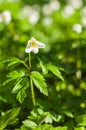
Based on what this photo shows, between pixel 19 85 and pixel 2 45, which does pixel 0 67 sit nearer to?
pixel 2 45

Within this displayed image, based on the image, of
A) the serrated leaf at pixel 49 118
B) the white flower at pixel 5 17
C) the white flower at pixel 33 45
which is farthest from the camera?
the white flower at pixel 5 17

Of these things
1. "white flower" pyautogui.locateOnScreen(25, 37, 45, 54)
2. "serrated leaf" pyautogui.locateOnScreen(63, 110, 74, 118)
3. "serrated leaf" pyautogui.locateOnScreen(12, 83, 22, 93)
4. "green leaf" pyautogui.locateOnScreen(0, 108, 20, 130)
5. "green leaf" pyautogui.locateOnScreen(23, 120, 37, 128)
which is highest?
"white flower" pyautogui.locateOnScreen(25, 37, 45, 54)

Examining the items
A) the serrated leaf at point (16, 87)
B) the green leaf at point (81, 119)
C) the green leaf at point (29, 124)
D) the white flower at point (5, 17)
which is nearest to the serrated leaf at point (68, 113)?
the green leaf at point (81, 119)

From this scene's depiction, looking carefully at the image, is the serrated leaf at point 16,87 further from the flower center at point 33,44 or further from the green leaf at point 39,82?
the flower center at point 33,44

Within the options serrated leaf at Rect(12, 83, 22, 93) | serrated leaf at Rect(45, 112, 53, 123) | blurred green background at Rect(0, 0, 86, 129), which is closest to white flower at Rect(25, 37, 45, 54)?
blurred green background at Rect(0, 0, 86, 129)

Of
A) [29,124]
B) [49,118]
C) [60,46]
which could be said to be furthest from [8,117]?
[60,46]

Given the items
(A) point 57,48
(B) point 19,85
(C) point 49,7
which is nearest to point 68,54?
(A) point 57,48

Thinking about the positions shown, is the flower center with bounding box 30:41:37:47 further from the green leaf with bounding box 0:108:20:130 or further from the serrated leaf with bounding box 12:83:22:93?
the green leaf with bounding box 0:108:20:130

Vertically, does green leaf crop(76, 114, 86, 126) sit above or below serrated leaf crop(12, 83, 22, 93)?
below

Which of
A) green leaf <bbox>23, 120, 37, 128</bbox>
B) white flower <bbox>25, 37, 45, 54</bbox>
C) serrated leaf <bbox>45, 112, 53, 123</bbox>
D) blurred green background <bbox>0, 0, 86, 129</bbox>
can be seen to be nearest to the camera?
green leaf <bbox>23, 120, 37, 128</bbox>

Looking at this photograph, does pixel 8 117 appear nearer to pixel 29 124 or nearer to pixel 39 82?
pixel 29 124

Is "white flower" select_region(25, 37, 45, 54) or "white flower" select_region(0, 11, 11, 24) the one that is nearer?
"white flower" select_region(25, 37, 45, 54)
